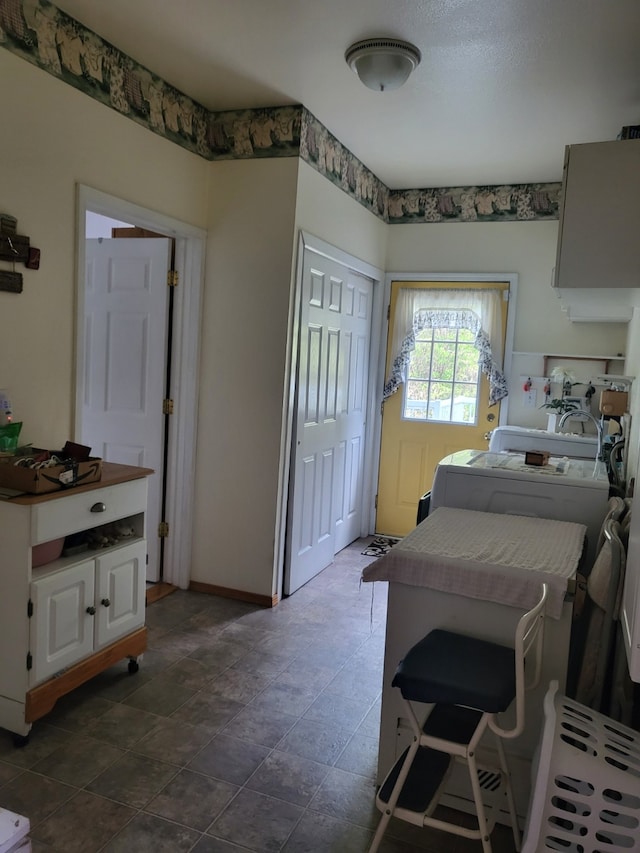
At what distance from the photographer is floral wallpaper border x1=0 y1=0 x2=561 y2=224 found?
2438 mm

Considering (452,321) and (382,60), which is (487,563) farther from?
(452,321)

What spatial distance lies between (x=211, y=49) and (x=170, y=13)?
0.29 m

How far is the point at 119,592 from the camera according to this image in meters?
2.60

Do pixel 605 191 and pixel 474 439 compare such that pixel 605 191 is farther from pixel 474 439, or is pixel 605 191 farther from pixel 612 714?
pixel 474 439

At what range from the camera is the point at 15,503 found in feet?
6.95

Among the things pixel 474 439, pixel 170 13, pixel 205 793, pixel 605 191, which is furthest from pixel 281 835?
pixel 474 439

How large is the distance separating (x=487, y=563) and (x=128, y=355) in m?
2.43

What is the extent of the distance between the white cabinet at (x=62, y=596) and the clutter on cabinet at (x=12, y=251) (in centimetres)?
79

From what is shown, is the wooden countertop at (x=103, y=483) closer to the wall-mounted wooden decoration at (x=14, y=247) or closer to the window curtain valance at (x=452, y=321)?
the wall-mounted wooden decoration at (x=14, y=247)

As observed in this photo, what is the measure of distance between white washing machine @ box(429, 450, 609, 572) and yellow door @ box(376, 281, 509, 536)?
1777mm

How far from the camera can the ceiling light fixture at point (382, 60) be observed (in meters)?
2.53

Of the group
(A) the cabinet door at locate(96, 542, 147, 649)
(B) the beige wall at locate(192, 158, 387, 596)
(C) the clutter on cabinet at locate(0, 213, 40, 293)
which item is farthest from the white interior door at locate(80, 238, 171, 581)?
(C) the clutter on cabinet at locate(0, 213, 40, 293)

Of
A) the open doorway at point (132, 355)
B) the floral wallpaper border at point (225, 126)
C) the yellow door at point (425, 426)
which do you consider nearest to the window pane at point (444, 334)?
the yellow door at point (425, 426)

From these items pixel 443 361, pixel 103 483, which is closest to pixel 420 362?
pixel 443 361
